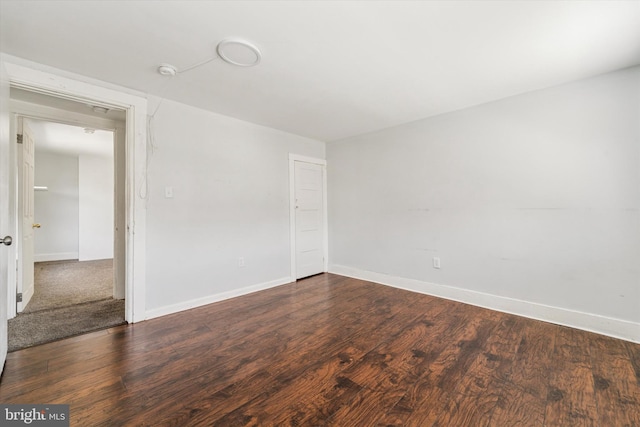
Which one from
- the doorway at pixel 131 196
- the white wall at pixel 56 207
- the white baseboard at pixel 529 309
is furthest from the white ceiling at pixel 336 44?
the white wall at pixel 56 207

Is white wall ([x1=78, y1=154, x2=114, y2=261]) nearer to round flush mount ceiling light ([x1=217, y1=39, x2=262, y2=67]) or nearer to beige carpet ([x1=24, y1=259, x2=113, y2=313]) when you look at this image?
beige carpet ([x1=24, y1=259, x2=113, y2=313])

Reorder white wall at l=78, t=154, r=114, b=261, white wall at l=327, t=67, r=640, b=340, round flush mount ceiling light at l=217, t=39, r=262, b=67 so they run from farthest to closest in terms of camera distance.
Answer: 1. white wall at l=78, t=154, r=114, b=261
2. white wall at l=327, t=67, r=640, b=340
3. round flush mount ceiling light at l=217, t=39, r=262, b=67

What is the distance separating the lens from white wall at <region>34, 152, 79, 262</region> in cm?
582

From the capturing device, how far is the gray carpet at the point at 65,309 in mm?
2262

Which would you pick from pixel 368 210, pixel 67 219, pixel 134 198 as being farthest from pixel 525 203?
pixel 67 219

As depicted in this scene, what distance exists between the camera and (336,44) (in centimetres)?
184

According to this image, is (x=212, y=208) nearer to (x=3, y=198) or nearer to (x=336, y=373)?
(x=3, y=198)

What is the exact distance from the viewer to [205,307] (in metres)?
2.92

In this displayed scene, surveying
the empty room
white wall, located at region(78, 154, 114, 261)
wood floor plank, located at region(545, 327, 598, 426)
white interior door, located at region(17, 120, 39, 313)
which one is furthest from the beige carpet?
wood floor plank, located at region(545, 327, 598, 426)

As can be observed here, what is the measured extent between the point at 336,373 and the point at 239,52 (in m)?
2.39

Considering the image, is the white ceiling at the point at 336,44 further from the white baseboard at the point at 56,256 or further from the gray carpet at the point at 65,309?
the white baseboard at the point at 56,256

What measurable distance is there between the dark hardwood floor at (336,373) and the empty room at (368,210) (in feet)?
0.05

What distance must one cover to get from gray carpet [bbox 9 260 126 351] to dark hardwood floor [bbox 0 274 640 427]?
0.88 feet

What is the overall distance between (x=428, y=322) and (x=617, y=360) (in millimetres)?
1263
